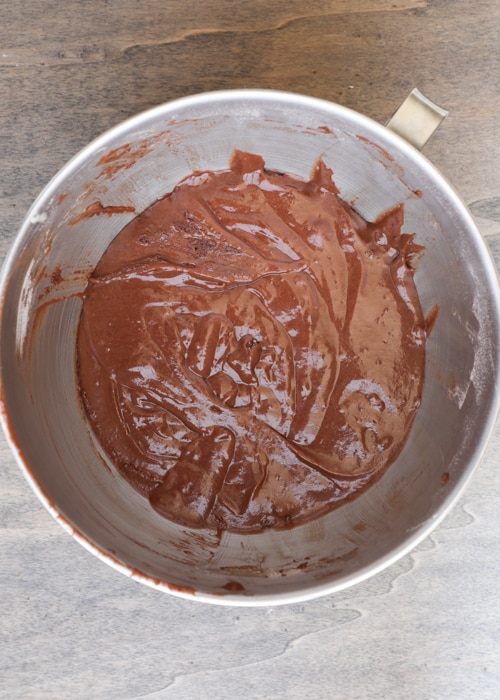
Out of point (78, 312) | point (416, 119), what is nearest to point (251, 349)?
point (78, 312)

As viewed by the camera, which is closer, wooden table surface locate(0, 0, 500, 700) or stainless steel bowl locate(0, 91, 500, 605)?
stainless steel bowl locate(0, 91, 500, 605)

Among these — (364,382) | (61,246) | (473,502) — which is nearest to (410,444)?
(364,382)

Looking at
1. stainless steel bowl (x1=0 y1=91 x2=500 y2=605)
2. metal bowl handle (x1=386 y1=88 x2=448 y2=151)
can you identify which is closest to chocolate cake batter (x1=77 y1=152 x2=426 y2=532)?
stainless steel bowl (x1=0 y1=91 x2=500 y2=605)

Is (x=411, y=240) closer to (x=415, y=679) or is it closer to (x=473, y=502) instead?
(x=473, y=502)

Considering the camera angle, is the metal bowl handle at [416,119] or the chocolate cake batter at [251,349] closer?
the metal bowl handle at [416,119]

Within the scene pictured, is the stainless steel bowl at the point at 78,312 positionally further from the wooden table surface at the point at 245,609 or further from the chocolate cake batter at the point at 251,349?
the wooden table surface at the point at 245,609

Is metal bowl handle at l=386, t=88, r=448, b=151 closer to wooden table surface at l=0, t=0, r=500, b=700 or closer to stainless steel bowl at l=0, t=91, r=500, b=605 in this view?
stainless steel bowl at l=0, t=91, r=500, b=605

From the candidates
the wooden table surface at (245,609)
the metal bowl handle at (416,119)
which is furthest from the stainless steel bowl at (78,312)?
the wooden table surface at (245,609)
